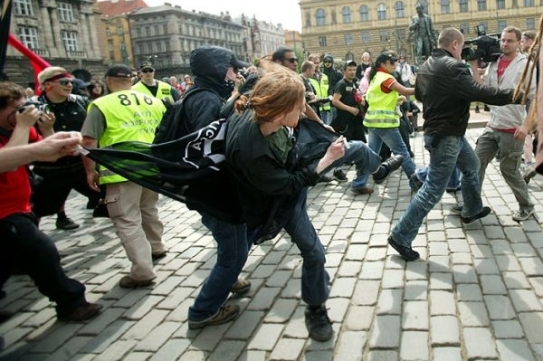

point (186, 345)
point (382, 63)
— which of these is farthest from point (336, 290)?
point (382, 63)

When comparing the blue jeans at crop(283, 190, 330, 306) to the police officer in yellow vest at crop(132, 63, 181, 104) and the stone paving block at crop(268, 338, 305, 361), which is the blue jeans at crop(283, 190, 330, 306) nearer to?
the stone paving block at crop(268, 338, 305, 361)

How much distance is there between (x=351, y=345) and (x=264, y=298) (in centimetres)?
99

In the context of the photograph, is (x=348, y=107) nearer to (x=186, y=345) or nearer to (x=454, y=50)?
(x=454, y=50)

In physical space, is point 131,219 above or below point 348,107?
below

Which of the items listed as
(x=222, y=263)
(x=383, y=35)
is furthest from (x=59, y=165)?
(x=383, y=35)

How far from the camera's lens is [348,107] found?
7.62 m

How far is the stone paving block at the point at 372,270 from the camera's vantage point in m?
3.99

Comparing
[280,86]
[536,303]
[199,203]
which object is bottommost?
[536,303]

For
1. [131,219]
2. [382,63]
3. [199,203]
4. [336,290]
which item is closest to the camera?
[199,203]

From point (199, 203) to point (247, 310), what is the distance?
1047 mm

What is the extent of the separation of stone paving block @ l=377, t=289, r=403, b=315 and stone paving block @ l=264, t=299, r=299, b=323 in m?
0.65

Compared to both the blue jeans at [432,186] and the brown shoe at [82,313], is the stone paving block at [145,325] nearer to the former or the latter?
the brown shoe at [82,313]

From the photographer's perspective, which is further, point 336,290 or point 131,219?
point 131,219

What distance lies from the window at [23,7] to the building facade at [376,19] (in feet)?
133
